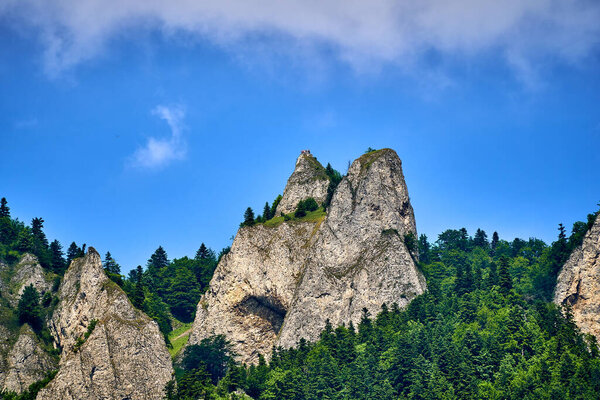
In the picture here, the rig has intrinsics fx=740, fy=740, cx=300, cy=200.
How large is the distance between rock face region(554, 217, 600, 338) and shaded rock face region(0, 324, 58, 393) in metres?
72.6

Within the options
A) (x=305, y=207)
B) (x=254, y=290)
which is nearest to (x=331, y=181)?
(x=305, y=207)

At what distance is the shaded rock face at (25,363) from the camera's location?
10100 cm

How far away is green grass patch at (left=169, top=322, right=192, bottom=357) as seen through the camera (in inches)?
4593

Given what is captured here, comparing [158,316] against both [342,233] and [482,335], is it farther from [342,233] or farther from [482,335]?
[482,335]

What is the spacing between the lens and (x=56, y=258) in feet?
421

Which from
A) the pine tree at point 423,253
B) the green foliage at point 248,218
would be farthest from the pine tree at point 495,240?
the green foliage at point 248,218

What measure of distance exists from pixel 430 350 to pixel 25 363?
5594 cm

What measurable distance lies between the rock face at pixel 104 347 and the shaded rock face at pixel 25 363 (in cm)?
302

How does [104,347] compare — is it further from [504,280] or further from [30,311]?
[504,280]

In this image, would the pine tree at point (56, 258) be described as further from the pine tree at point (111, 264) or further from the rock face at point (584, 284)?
the rock face at point (584, 284)

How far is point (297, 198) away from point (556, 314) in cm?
4923

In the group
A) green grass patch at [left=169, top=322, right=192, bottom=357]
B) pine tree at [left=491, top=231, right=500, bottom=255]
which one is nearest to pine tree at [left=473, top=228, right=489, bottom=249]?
pine tree at [left=491, top=231, right=500, bottom=255]

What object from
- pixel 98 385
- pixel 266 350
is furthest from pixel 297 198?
pixel 98 385

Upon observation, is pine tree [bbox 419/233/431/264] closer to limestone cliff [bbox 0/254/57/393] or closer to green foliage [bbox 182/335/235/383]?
green foliage [bbox 182/335/235/383]
